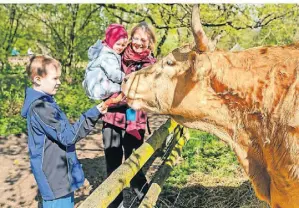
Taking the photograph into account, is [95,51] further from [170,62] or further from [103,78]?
[170,62]

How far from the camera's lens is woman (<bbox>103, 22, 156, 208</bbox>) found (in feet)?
12.8

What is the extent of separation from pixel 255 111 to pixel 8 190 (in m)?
4.13

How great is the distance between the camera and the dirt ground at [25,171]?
210 inches

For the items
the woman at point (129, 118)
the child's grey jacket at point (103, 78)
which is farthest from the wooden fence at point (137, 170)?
the child's grey jacket at point (103, 78)

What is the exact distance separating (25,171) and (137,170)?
11.7ft

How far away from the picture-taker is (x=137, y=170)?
342cm

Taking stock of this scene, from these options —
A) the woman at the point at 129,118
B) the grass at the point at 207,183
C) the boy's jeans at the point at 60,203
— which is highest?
the woman at the point at 129,118

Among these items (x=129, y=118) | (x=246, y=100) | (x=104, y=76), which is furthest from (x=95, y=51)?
(x=246, y=100)

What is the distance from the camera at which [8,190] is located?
18.6ft

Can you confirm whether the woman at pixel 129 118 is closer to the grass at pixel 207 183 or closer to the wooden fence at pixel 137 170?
the wooden fence at pixel 137 170

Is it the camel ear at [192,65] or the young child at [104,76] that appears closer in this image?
the camel ear at [192,65]

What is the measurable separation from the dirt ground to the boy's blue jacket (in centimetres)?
207

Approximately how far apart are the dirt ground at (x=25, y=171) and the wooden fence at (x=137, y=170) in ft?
A: 2.28

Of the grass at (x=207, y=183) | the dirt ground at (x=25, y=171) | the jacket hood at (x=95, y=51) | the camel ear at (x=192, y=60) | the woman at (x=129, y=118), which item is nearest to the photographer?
the camel ear at (x=192, y=60)
